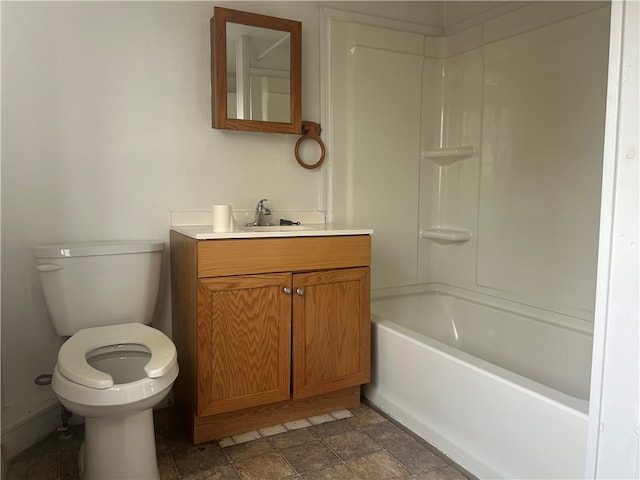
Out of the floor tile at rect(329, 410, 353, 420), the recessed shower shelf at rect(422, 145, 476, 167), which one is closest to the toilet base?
the floor tile at rect(329, 410, 353, 420)

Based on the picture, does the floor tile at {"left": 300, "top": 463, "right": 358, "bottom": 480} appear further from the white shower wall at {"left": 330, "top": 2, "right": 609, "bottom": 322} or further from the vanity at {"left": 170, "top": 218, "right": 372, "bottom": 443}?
the white shower wall at {"left": 330, "top": 2, "right": 609, "bottom": 322}

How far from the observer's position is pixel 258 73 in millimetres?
2238

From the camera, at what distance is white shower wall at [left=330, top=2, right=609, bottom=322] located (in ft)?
7.12

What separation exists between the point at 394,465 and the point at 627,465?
984 millimetres

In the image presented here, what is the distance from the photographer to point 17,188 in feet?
6.19

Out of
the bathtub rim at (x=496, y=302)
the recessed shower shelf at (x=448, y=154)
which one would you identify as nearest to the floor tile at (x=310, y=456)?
the bathtub rim at (x=496, y=302)

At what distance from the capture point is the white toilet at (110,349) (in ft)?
4.79

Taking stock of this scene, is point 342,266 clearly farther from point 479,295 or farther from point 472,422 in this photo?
point 479,295

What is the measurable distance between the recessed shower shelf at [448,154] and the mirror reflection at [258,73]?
92cm

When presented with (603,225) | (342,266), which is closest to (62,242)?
(342,266)

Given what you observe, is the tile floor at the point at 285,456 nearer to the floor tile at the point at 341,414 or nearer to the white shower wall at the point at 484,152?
the floor tile at the point at 341,414

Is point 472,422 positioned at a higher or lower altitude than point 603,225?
lower

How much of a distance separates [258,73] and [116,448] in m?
1.62

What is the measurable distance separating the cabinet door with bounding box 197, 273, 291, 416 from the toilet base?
11.7 inches
